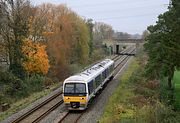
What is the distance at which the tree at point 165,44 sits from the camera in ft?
110

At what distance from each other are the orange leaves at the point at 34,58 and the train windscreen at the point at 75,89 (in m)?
20.9

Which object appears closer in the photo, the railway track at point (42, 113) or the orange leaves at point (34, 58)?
the railway track at point (42, 113)

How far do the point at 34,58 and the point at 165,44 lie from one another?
756 inches

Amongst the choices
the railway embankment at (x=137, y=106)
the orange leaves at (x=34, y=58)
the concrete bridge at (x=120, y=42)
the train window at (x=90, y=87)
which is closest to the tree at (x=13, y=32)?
the orange leaves at (x=34, y=58)

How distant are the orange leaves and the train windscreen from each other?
68.4 ft

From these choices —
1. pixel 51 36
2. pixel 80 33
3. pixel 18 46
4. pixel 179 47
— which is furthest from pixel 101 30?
pixel 179 47

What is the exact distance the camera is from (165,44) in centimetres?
3556

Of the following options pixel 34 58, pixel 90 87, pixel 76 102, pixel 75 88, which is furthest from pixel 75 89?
pixel 34 58

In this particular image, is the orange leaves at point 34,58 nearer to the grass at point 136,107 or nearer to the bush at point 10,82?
the bush at point 10,82

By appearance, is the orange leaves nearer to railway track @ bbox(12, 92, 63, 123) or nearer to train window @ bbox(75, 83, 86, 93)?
railway track @ bbox(12, 92, 63, 123)

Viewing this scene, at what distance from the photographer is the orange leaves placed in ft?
157

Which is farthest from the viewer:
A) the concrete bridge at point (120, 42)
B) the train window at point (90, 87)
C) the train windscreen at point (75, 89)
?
the concrete bridge at point (120, 42)

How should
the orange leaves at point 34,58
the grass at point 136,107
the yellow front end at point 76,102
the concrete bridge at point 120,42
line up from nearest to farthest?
the grass at point 136,107 < the yellow front end at point 76,102 < the orange leaves at point 34,58 < the concrete bridge at point 120,42

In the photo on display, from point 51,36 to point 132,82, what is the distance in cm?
1987
